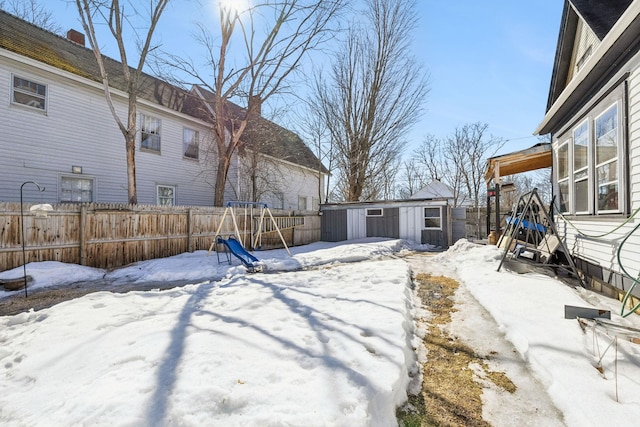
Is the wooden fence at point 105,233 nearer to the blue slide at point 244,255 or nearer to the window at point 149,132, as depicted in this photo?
the blue slide at point 244,255

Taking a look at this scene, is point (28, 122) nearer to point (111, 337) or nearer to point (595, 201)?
point (111, 337)

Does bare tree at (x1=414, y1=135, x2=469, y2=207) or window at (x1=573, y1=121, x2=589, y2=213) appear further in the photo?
bare tree at (x1=414, y1=135, x2=469, y2=207)

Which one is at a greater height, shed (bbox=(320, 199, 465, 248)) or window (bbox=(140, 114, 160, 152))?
window (bbox=(140, 114, 160, 152))

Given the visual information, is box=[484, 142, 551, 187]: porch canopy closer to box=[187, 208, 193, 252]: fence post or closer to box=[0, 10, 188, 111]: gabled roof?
box=[187, 208, 193, 252]: fence post

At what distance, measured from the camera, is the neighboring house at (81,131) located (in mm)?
8445

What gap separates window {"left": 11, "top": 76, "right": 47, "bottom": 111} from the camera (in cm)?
842

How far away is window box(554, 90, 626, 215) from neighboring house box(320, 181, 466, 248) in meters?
6.80

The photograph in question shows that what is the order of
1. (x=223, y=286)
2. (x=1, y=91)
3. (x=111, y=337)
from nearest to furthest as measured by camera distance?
(x=111, y=337) → (x=223, y=286) → (x=1, y=91)

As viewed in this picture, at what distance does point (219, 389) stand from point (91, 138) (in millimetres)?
11387

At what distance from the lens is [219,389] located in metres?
1.88

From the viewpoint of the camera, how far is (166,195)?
40.1 ft

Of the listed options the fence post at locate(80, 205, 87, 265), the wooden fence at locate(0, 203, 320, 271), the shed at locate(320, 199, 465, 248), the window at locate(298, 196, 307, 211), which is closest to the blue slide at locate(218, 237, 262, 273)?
the wooden fence at locate(0, 203, 320, 271)

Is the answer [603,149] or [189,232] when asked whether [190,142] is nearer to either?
[189,232]

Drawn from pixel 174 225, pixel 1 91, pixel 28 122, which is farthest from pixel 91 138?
pixel 174 225
